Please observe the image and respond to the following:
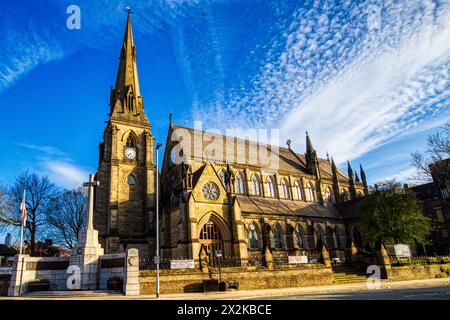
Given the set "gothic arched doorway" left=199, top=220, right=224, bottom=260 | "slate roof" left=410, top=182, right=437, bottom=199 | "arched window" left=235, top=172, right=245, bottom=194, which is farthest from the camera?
"slate roof" left=410, top=182, right=437, bottom=199

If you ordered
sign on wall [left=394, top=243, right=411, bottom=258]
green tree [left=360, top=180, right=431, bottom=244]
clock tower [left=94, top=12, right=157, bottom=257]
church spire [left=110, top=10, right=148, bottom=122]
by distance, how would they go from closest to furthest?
sign on wall [left=394, top=243, right=411, bottom=258] → clock tower [left=94, top=12, right=157, bottom=257] → green tree [left=360, top=180, right=431, bottom=244] → church spire [left=110, top=10, right=148, bottom=122]

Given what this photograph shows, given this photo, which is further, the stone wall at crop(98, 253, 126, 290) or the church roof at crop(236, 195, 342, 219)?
the church roof at crop(236, 195, 342, 219)

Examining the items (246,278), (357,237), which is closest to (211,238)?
(246,278)

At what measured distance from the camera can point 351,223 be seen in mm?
43281

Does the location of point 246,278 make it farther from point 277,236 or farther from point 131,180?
point 131,180

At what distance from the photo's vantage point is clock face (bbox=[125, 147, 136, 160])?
37.5m

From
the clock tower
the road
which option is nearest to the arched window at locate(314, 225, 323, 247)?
the clock tower

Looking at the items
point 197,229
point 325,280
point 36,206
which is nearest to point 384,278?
point 325,280

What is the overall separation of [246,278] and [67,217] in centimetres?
3237

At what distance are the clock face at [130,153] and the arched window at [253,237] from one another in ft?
51.2

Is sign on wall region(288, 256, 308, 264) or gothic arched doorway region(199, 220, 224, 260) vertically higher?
gothic arched doorway region(199, 220, 224, 260)

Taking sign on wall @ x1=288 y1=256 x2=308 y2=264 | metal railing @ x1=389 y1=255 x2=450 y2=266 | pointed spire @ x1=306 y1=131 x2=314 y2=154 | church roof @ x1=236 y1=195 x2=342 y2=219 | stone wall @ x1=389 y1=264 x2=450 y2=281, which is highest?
pointed spire @ x1=306 y1=131 x2=314 y2=154

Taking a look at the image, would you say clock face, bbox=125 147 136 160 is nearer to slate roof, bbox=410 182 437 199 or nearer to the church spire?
the church spire

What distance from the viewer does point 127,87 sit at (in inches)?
1628
